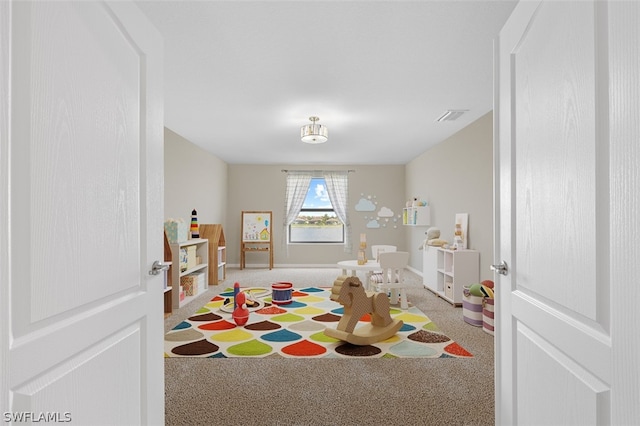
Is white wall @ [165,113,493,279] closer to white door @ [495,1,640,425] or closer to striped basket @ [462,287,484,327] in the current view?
striped basket @ [462,287,484,327]

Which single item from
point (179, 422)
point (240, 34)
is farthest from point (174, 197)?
point (179, 422)

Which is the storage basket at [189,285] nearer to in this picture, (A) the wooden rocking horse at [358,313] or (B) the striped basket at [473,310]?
(A) the wooden rocking horse at [358,313]

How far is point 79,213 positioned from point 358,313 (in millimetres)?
2455

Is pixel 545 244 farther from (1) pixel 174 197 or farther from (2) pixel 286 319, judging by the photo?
(1) pixel 174 197

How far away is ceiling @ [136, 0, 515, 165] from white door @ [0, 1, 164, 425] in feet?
3.54

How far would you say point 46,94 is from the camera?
0.87 m

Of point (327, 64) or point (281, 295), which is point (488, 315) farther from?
point (327, 64)

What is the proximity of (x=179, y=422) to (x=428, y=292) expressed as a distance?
4.17 m

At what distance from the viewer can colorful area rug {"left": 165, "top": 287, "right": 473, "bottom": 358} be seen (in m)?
2.90

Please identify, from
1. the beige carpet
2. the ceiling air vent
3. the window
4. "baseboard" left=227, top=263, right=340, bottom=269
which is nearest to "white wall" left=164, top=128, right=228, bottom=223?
"baseboard" left=227, top=263, right=340, bottom=269

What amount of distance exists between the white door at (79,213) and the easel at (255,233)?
20.1ft

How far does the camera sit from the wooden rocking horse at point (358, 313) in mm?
3041

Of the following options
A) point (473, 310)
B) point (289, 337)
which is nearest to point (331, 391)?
point (289, 337)

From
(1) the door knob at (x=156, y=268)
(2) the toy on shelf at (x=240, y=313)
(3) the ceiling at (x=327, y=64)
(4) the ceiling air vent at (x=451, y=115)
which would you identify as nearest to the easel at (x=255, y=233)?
(3) the ceiling at (x=327, y=64)
